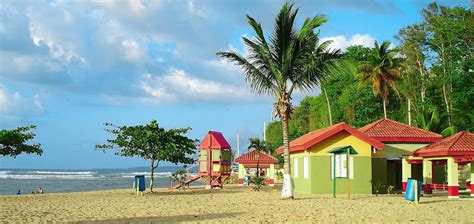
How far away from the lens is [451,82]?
3884 centimetres

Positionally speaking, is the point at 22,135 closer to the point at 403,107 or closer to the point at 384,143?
the point at 384,143

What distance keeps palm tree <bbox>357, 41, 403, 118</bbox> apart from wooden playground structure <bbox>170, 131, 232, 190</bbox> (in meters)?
13.2

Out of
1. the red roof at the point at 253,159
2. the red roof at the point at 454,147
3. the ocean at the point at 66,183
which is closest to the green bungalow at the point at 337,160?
the red roof at the point at 454,147

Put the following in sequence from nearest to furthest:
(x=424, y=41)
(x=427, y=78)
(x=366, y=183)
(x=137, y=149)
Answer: (x=366, y=183) < (x=137, y=149) < (x=424, y=41) < (x=427, y=78)

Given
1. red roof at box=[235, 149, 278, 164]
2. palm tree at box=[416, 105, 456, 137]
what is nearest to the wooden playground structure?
red roof at box=[235, 149, 278, 164]

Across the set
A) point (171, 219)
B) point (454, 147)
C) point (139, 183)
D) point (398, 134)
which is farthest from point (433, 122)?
point (171, 219)

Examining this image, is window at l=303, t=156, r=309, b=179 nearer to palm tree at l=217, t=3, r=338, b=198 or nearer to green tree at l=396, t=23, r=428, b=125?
palm tree at l=217, t=3, r=338, b=198

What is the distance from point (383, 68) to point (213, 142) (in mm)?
15046

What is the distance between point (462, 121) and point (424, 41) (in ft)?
23.1

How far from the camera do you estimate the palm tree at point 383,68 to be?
136 ft

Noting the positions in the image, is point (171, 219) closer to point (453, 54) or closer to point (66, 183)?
point (453, 54)

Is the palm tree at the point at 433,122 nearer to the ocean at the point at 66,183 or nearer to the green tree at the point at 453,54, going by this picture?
the green tree at the point at 453,54

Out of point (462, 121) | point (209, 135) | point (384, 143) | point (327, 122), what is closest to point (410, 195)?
point (384, 143)

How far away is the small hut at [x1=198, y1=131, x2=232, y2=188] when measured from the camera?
3788 centimetres
